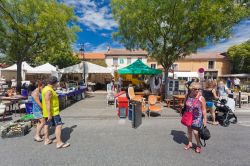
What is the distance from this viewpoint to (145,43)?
13352 mm

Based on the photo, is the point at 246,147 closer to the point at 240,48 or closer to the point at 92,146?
the point at 92,146

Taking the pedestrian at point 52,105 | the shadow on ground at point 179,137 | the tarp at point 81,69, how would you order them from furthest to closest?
the tarp at point 81,69
the shadow on ground at point 179,137
the pedestrian at point 52,105

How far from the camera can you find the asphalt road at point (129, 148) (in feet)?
12.3

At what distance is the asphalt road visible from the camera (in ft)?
12.3

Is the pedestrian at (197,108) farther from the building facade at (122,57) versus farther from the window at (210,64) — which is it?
the window at (210,64)

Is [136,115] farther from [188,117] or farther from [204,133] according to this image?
[204,133]

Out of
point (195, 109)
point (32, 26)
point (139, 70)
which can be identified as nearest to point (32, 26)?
point (32, 26)

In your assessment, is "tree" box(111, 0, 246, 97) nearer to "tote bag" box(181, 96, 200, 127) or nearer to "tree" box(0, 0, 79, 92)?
"tree" box(0, 0, 79, 92)

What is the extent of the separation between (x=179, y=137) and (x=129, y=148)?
1723 millimetres

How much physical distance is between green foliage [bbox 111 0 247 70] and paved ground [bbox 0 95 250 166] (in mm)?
6807

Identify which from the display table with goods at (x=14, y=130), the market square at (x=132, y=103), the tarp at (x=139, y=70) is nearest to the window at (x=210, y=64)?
the market square at (x=132, y=103)

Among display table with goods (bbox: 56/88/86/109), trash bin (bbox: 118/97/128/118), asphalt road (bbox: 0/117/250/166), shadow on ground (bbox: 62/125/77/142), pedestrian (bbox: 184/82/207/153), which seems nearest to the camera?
asphalt road (bbox: 0/117/250/166)

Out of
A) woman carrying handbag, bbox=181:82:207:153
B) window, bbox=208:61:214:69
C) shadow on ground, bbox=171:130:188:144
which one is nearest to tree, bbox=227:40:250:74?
window, bbox=208:61:214:69

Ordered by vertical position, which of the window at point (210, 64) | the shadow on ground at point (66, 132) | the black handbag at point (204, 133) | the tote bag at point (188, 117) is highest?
the window at point (210, 64)
